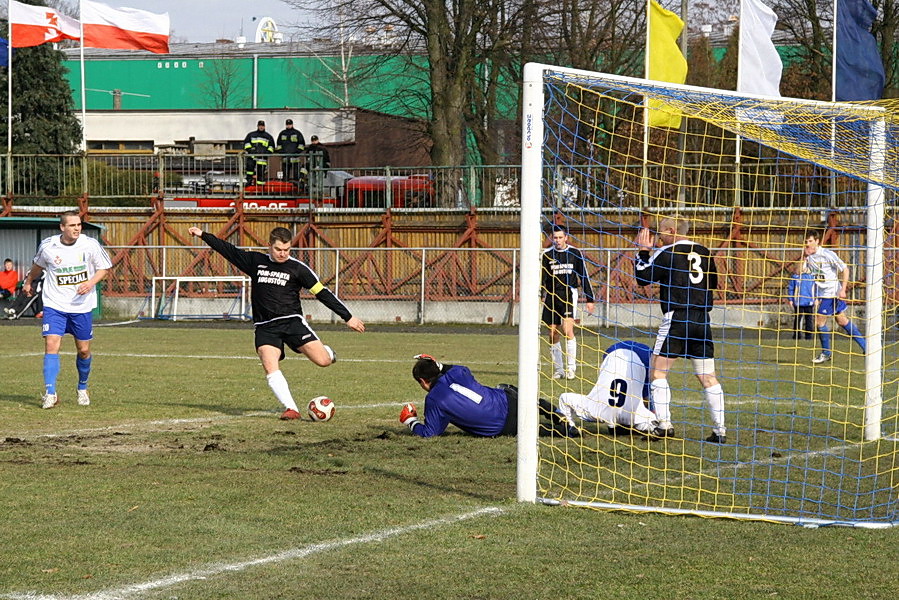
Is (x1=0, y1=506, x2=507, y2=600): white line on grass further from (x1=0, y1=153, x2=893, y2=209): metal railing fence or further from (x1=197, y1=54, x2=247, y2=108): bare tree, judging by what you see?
(x1=197, y1=54, x2=247, y2=108): bare tree

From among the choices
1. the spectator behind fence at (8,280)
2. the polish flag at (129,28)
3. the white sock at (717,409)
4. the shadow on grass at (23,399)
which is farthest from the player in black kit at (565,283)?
the polish flag at (129,28)

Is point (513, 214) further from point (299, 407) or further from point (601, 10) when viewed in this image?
point (299, 407)

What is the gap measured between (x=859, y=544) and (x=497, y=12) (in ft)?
102

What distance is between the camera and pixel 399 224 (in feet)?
104

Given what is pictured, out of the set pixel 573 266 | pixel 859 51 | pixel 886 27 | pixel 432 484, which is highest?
pixel 886 27

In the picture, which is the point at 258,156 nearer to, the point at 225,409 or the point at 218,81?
the point at 225,409

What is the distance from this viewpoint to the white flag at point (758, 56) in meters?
25.5

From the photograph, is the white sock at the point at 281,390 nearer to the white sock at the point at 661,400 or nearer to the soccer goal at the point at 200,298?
the white sock at the point at 661,400

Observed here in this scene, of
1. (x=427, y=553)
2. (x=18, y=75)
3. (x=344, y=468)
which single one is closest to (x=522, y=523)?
(x=427, y=553)

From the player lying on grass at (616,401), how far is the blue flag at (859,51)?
11.6m

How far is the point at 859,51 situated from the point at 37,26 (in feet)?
81.2

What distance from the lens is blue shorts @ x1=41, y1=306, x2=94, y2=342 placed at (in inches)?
476

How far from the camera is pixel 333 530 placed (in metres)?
6.33

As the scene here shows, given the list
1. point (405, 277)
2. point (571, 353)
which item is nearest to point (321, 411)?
point (571, 353)
